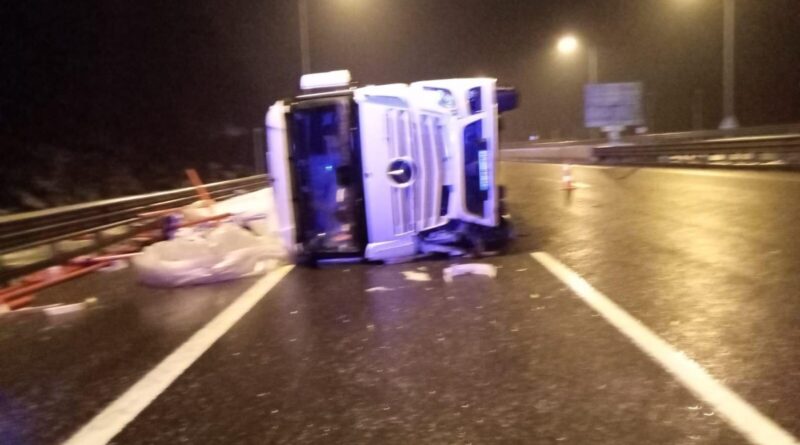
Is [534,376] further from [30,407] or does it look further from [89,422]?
[30,407]

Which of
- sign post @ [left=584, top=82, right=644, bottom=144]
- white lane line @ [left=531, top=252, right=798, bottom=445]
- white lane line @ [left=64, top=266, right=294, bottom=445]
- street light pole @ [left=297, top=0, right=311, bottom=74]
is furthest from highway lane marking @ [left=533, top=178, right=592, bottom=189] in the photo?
sign post @ [left=584, top=82, right=644, bottom=144]

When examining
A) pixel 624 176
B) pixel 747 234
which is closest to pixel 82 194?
pixel 624 176

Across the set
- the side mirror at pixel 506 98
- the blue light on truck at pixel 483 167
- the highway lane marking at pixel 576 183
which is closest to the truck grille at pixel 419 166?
the blue light on truck at pixel 483 167

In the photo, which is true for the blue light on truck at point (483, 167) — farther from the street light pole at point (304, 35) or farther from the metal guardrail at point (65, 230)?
the street light pole at point (304, 35)

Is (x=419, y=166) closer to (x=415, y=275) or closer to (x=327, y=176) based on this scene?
(x=327, y=176)

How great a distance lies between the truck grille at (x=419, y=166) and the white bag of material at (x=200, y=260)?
83.1 inches

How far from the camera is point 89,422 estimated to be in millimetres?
5824

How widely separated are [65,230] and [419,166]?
617 cm

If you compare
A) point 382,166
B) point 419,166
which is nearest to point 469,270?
point 419,166

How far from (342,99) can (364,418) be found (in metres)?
6.93

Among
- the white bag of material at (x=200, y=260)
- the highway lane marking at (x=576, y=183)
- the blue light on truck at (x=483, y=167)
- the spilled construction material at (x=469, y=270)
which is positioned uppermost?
the blue light on truck at (x=483, y=167)

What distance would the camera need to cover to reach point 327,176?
1251 cm

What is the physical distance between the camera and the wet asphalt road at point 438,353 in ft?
17.8

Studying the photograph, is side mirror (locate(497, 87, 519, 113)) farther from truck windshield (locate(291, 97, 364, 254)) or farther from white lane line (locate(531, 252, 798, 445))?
white lane line (locate(531, 252, 798, 445))
